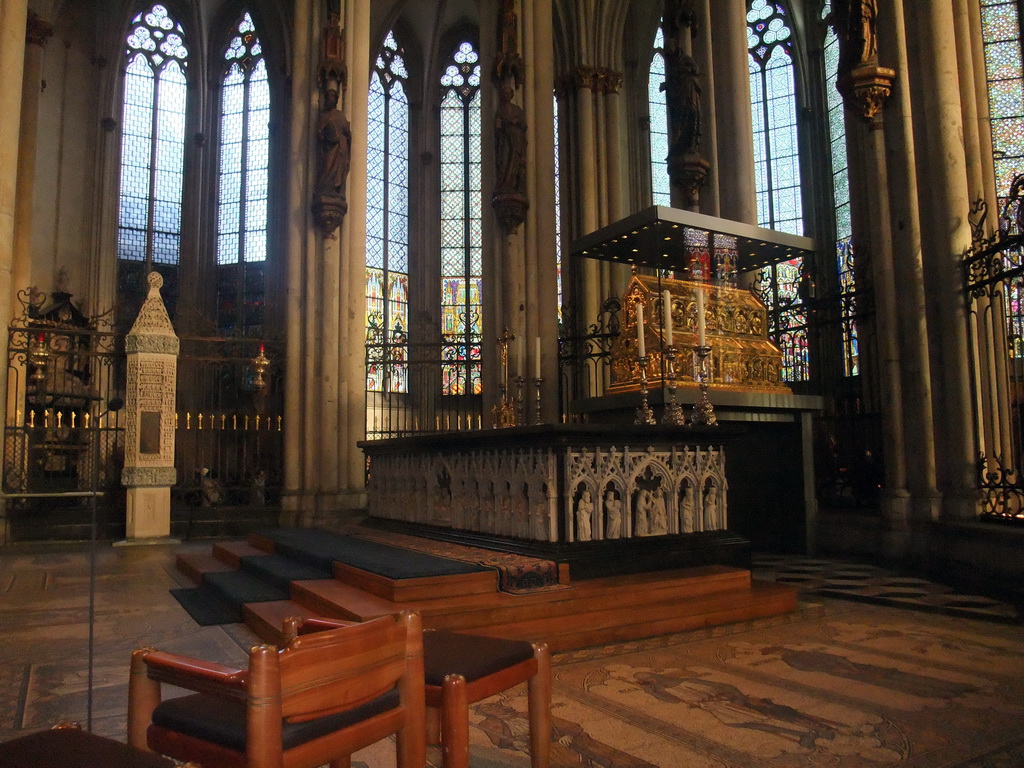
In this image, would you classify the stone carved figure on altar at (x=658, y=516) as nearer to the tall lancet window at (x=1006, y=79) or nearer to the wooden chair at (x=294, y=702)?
the wooden chair at (x=294, y=702)

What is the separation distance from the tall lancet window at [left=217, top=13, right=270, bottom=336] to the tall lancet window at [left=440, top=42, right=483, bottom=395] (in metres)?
4.69

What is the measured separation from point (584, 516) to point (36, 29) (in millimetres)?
16216

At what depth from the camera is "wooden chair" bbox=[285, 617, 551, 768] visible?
2273mm

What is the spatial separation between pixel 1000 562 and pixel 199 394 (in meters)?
15.9

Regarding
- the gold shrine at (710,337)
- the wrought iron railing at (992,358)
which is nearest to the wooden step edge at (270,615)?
the gold shrine at (710,337)

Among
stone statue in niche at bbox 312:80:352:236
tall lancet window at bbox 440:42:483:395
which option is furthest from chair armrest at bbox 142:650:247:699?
tall lancet window at bbox 440:42:483:395

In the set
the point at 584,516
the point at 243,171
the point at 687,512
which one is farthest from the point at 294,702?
the point at 243,171

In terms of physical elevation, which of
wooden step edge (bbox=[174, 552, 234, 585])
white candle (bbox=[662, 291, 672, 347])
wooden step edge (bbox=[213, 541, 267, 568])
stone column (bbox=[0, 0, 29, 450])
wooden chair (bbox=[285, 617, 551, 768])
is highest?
stone column (bbox=[0, 0, 29, 450])

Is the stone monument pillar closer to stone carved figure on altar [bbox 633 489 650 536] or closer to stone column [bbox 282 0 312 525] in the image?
stone column [bbox 282 0 312 525]

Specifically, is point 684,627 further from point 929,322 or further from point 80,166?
point 80,166

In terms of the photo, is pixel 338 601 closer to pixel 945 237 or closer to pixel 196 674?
pixel 196 674

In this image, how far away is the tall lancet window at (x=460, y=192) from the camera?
2152 cm

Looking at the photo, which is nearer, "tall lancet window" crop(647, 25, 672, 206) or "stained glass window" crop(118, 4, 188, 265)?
"stained glass window" crop(118, 4, 188, 265)

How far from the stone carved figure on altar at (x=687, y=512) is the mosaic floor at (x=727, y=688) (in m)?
0.83
